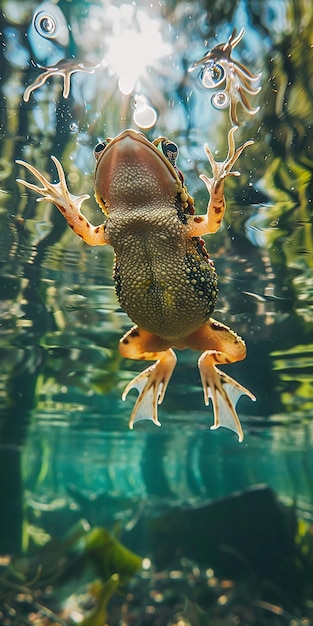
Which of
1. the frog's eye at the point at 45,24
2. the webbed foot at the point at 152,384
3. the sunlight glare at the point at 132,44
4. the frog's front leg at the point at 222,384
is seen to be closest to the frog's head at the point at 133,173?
the sunlight glare at the point at 132,44

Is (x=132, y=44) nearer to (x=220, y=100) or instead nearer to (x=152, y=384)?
(x=220, y=100)

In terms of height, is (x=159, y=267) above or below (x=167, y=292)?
above

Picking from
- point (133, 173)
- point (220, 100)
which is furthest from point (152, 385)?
point (220, 100)

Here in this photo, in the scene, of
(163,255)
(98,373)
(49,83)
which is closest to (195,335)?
(163,255)

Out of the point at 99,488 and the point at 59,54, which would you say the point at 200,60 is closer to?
the point at 59,54

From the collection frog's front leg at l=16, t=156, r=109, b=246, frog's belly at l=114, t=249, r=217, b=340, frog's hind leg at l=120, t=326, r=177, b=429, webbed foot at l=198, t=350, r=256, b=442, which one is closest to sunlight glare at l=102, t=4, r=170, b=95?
frog's front leg at l=16, t=156, r=109, b=246

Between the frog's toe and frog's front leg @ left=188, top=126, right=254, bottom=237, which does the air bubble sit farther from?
the frog's toe
